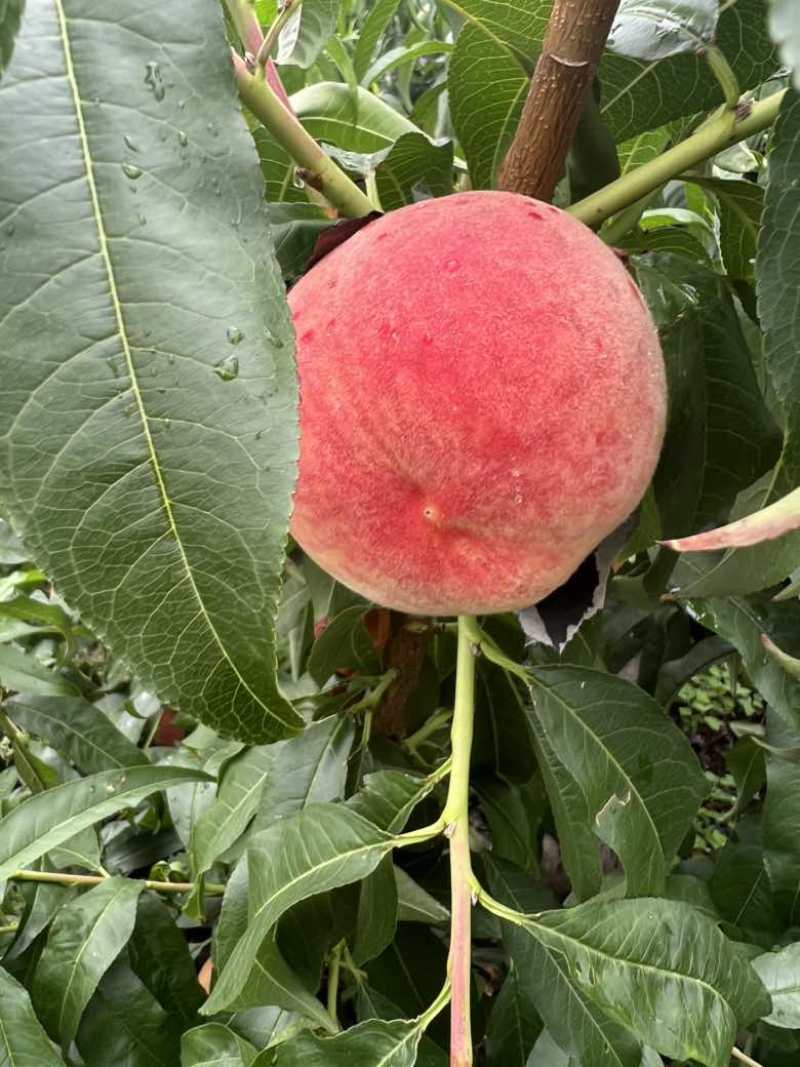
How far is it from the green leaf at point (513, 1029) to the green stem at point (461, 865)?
0.63 feet

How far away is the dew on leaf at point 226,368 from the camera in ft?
1.42

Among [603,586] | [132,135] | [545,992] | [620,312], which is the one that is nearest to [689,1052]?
[545,992]

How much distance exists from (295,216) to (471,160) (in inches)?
5.8

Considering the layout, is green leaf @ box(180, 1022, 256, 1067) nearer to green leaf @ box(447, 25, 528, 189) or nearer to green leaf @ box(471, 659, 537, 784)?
green leaf @ box(471, 659, 537, 784)

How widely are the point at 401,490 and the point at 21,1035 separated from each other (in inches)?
19.7

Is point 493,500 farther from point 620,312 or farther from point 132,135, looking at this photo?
point 132,135

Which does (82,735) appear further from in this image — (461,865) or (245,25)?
(245,25)

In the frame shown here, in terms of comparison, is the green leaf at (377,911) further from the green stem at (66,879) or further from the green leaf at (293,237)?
the green leaf at (293,237)

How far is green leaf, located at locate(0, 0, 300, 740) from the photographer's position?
1.35 ft

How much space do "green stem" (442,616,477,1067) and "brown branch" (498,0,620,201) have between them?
31cm

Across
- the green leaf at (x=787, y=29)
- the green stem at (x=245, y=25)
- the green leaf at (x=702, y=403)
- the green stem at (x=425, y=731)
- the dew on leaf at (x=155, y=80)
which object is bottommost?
the green stem at (x=425, y=731)

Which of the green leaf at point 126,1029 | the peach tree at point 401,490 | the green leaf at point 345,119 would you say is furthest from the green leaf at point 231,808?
the green leaf at point 345,119

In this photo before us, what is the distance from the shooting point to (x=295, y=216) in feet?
2.63

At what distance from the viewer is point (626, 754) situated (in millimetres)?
748
